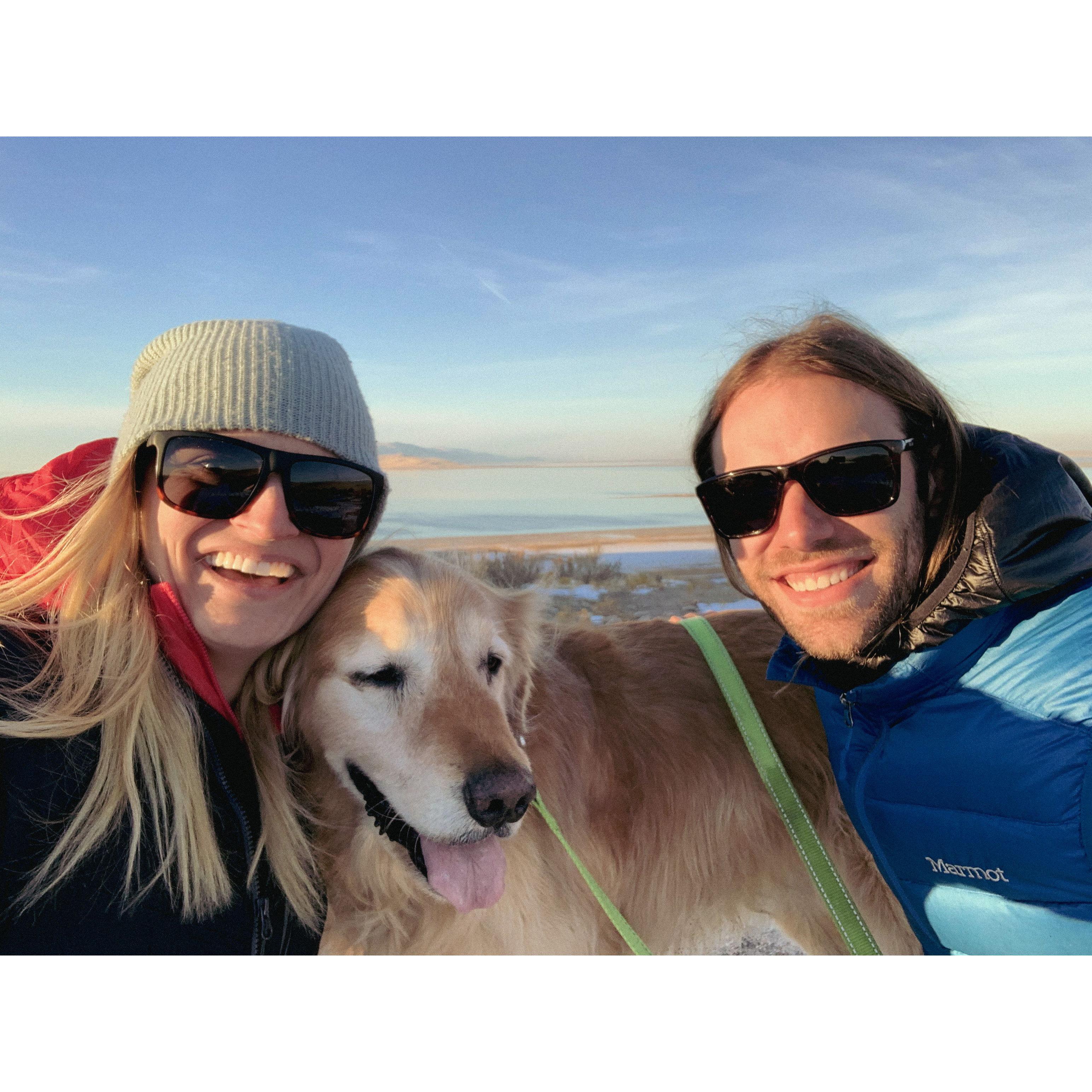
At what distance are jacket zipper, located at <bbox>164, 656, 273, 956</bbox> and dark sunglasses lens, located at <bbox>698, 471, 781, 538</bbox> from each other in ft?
4.03

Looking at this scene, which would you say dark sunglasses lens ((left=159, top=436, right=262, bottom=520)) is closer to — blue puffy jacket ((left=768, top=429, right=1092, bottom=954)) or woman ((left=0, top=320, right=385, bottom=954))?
woman ((left=0, top=320, right=385, bottom=954))

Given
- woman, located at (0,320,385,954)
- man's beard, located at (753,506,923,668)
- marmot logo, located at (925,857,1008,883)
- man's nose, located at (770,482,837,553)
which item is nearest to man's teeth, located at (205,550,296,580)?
woman, located at (0,320,385,954)

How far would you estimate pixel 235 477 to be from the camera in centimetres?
152

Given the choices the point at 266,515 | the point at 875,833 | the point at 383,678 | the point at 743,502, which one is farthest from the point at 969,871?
the point at 266,515

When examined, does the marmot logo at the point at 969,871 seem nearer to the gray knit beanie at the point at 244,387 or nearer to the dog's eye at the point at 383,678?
the dog's eye at the point at 383,678

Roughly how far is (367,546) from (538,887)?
3.17 ft

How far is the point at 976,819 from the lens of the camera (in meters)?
1.59

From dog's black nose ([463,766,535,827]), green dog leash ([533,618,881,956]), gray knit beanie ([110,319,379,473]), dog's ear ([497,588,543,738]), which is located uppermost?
gray knit beanie ([110,319,379,473])

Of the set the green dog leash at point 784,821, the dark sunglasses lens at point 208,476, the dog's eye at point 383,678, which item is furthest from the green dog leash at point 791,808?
the dark sunglasses lens at point 208,476

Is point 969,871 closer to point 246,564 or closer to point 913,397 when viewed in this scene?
point 913,397

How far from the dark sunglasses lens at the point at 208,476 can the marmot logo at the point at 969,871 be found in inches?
66.4

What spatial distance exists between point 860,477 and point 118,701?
160 cm

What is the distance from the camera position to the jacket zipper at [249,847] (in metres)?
1.60

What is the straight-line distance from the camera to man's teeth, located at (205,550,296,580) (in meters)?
1.56
